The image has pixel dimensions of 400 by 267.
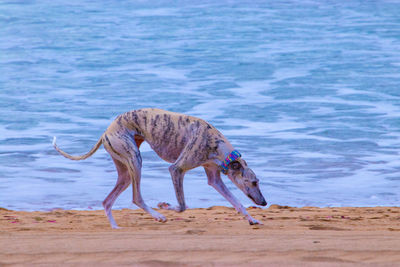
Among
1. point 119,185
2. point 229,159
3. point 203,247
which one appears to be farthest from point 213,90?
point 203,247

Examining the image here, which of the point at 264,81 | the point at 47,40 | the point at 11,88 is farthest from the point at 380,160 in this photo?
the point at 47,40

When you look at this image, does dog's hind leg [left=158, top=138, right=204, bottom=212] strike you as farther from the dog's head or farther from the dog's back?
the dog's head

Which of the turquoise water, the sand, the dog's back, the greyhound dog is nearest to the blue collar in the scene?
the greyhound dog

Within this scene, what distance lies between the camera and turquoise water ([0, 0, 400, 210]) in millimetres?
11891

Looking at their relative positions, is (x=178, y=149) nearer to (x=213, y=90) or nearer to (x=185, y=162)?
(x=185, y=162)

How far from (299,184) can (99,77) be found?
17522mm

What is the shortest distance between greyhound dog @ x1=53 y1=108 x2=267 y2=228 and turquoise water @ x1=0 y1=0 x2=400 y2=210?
288 centimetres

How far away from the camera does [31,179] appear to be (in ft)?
39.3

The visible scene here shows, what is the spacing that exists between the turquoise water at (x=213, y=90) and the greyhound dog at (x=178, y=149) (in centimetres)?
288

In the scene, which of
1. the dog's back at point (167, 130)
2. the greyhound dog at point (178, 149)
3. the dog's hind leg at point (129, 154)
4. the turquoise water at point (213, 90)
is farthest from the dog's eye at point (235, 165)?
the turquoise water at point (213, 90)

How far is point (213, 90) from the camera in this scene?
992 inches

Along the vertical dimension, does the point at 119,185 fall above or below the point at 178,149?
below

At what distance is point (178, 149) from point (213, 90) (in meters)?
17.7

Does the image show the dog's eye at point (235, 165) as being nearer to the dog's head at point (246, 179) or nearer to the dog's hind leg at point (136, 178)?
the dog's head at point (246, 179)
